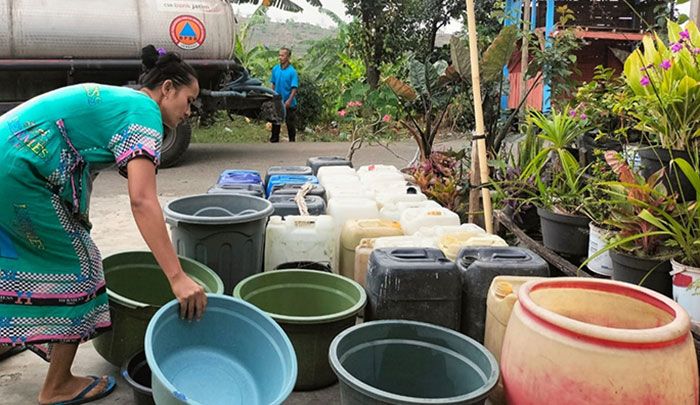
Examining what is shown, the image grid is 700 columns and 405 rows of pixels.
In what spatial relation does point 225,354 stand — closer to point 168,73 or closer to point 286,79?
point 168,73

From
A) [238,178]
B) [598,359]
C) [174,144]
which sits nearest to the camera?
[598,359]

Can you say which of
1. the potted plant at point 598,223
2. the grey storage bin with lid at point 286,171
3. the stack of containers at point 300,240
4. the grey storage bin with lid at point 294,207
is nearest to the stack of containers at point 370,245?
the stack of containers at point 300,240

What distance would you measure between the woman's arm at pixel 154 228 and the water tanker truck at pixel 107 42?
19.8 feet

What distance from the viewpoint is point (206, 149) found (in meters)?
10.2

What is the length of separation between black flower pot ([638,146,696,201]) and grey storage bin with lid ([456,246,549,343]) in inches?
24.1

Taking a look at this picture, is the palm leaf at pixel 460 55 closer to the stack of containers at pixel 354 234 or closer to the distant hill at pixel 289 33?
the stack of containers at pixel 354 234

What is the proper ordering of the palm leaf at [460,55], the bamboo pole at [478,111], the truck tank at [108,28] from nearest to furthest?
the bamboo pole at [478,111] → the palm leaf at [460,55] → the truck tank at [108,28]

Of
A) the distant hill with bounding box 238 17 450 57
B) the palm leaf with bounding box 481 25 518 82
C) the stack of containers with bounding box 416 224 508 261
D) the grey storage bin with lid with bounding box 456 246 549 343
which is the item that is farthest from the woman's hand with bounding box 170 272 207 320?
the distant hill with bounding box 238 17 450 57

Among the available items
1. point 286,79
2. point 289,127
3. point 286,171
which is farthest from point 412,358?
point 289,127

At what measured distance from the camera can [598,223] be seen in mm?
2934

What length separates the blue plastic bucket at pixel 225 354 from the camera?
84.5 inches

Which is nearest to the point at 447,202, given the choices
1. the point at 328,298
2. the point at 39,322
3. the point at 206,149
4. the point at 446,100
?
the point at 446,100

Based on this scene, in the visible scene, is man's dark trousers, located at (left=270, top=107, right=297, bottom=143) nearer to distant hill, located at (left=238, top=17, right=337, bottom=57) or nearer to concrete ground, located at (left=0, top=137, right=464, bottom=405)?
concrete ground, located at (left=0, top=137, right=464, bottom=405)

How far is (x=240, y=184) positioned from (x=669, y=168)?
2.66m
